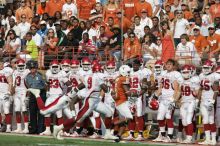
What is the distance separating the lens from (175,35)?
22.2 m

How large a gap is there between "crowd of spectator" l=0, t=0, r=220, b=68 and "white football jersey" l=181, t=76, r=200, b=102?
124 centimetres

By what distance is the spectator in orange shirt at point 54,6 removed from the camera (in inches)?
976

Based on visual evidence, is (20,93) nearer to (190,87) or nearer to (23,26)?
(23,26)

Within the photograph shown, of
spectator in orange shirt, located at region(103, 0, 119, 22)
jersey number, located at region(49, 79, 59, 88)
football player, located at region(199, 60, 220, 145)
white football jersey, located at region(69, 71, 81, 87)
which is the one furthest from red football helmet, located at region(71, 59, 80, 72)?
spectator in orange shirt, located at region(103, 0, 119, 22)

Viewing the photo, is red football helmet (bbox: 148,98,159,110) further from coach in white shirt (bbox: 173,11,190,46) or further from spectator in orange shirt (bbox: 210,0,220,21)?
spectator in orange shirt (bbox: 210,0,220,21)

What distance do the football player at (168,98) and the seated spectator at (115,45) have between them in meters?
2.37

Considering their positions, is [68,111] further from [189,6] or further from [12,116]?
[189,6]

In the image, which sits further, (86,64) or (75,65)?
(75,65)

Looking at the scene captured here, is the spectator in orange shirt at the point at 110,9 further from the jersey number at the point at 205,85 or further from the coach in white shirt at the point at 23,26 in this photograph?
the jersey number at the point at 205,85

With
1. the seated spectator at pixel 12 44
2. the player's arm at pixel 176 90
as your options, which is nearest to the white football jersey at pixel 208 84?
the player's arm at pixel 176 90

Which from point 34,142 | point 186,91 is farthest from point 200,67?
point 34,142

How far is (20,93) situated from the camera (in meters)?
21.3

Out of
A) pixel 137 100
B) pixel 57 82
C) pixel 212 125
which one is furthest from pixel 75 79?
pixel 212 125

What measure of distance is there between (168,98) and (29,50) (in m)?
4.73
